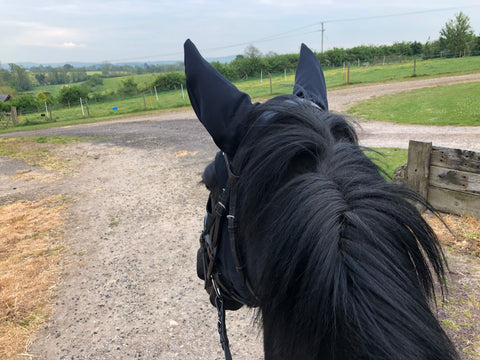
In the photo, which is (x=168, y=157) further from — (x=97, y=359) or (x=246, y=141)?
(x=246, y=141)

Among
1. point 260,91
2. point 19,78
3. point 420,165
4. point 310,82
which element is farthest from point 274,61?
point 19,78

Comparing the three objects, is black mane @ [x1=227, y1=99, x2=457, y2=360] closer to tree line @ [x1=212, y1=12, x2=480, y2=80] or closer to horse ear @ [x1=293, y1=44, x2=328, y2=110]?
horse ear @ [x1=293, y1=44, x2=328, y2=110]

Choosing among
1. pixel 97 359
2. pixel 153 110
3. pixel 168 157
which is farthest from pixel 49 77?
pixel 97 359

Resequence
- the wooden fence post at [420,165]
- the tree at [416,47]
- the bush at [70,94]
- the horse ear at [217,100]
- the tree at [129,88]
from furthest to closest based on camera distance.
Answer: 1. the tree at [416,47]
2. the tree at [129,88]
3. the bush at [70,94]
4. the wooden fence post at [420,165]
5. the horse ear at [217,100]

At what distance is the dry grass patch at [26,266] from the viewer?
11.8ft

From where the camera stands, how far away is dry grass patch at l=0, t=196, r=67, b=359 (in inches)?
141

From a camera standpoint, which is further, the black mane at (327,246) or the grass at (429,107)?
the grass at (429,107)

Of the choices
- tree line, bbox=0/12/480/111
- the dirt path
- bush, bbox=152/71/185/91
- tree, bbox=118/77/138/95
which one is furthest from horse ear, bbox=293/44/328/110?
tree, bbox=118/77/138/95

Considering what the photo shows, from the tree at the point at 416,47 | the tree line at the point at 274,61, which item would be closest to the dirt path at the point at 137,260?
the tree line at the point at 274,61

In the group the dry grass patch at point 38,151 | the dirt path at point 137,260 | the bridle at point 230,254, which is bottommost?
the dirt path at point 137,260

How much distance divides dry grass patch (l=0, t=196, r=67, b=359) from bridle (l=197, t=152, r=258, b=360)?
9.50 feet

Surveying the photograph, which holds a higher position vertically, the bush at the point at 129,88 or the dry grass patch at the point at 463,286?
the bush at the point at 129,88

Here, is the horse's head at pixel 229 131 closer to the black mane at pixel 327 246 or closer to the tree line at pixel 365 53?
the black mane at pixel 327 246

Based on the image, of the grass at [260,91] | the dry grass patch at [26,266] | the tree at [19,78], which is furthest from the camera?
the tree at [19,78]
